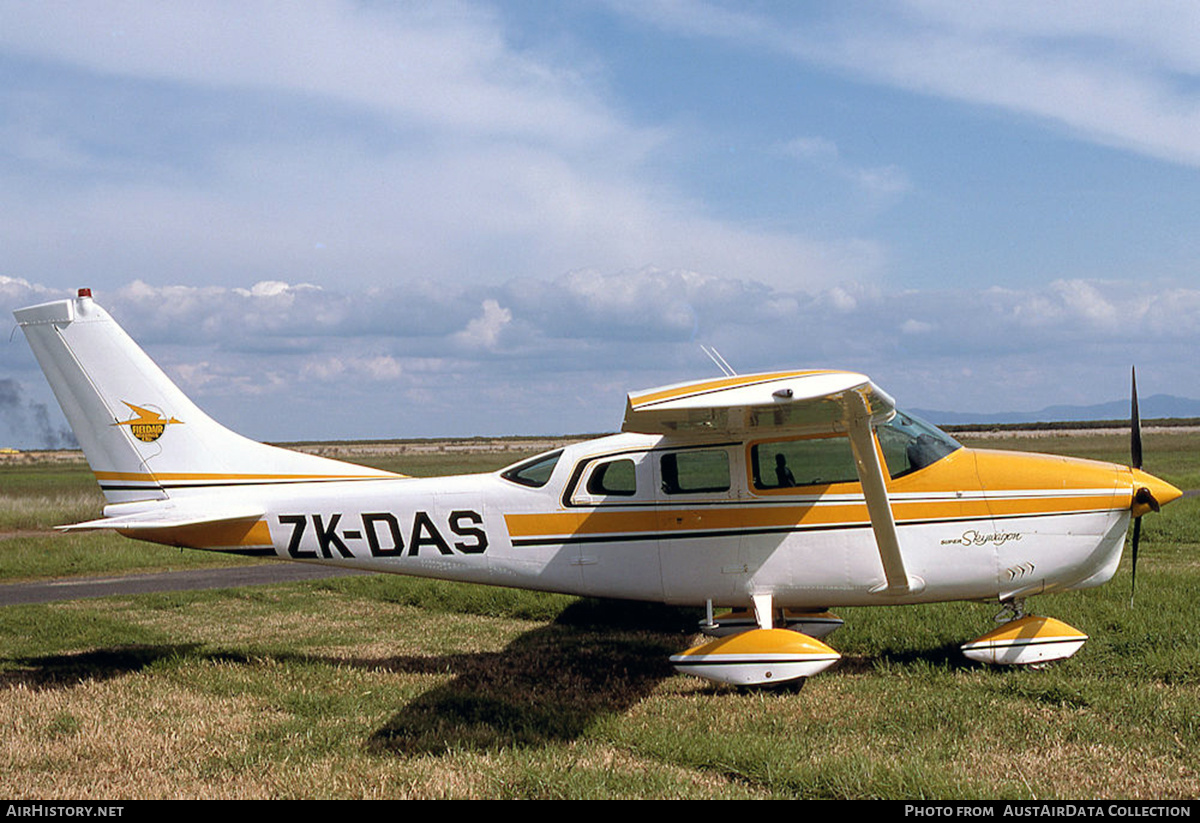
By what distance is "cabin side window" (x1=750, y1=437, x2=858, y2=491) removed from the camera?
25.7 feet

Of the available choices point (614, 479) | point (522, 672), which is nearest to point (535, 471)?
point (614, 479)

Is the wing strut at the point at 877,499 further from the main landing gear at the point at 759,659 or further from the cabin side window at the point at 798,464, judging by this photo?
the main landing gear at the point at 759,659

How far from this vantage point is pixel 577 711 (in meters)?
7.04

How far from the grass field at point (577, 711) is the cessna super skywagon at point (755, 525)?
70 centimetres

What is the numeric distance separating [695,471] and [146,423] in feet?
18.4

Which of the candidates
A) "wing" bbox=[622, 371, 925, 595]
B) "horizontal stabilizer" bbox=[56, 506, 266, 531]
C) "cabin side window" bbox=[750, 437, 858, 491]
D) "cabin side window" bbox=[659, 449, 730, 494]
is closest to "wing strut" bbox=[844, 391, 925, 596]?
"wing" bbox=[622, 371, 925, 595]

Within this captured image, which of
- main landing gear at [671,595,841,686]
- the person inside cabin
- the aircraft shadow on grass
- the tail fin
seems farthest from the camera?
the tail fin

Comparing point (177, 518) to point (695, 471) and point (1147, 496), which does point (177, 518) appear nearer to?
point (695, 471)

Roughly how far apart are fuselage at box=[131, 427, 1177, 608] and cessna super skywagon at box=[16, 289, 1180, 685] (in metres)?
0.01

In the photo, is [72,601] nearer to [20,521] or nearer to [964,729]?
[964,729]

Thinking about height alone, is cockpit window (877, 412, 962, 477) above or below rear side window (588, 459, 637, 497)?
above

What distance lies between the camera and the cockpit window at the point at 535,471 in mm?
8398

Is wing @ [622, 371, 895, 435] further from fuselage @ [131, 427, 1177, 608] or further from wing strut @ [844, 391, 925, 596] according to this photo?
fuselage @ [131, 427, 1177, 608]

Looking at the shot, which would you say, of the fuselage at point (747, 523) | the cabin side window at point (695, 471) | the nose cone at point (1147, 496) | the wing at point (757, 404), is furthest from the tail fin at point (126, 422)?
the nose cone at point (1147, 496)
